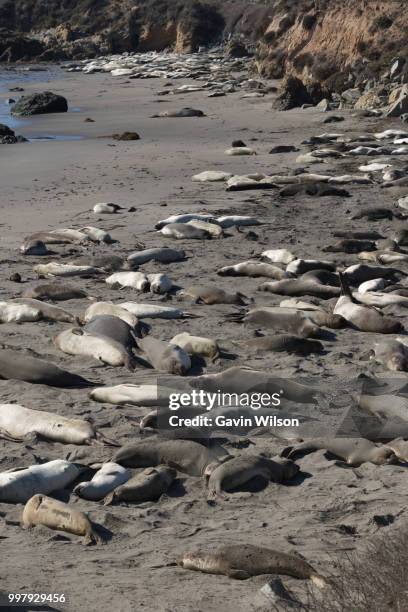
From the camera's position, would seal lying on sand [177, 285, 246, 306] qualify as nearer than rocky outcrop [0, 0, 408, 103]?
Yes

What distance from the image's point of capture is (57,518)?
4.18 metres

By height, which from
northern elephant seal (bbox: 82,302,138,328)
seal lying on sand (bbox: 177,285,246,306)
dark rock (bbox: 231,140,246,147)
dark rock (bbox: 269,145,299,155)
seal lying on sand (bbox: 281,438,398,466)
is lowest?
dark rock (bbox: 231,140,246,147)

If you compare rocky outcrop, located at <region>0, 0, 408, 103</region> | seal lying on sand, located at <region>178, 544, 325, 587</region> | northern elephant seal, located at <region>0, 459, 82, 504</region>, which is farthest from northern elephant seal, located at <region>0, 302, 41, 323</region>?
rocky outcrop, located at <region>0, 0, 408, 103</region>

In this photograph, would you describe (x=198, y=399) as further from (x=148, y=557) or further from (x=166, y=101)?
(x=166, y=101)

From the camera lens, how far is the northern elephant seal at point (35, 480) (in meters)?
4.48

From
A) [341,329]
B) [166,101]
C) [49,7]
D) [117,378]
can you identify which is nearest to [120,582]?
[117,378]

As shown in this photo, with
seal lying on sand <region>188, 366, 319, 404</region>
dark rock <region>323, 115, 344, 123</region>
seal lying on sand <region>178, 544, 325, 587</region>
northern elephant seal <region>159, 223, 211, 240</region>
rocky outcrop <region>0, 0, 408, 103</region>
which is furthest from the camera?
rocky outcrop <region>0, 0, 408, 103</region>

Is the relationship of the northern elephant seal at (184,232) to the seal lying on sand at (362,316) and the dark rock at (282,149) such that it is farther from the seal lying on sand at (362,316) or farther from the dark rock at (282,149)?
the dark rock at (282,149)

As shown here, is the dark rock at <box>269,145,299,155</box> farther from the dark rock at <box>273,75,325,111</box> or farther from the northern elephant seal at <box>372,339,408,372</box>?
the northern elephant seal at <box>372,339,408,372</box>

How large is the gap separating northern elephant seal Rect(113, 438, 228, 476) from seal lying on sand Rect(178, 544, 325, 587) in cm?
103

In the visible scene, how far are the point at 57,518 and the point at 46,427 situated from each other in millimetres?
1120

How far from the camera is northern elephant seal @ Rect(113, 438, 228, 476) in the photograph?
482 centimetres

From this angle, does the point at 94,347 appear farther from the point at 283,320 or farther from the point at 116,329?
the point at 283,320

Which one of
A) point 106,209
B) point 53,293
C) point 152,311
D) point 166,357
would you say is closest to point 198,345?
point 166,357
